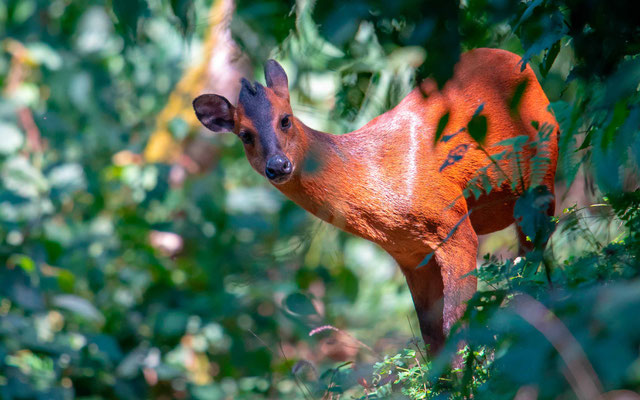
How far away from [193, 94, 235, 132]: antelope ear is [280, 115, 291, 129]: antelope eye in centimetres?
27

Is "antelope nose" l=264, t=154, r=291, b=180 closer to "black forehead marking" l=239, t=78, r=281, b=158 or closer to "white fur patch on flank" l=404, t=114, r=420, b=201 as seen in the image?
"black forehead marking" l=239, t=78, r=281, b=158

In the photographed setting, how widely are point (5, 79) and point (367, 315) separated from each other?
12.1 feet

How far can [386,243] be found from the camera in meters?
3.05

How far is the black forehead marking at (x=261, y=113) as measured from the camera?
116 inches

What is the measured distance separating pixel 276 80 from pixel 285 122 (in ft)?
0.83

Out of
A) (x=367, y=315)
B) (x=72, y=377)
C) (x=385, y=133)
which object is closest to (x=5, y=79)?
(x=72, y=377)

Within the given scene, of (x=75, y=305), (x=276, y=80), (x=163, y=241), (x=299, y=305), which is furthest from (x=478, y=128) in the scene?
(x=163, y=241)

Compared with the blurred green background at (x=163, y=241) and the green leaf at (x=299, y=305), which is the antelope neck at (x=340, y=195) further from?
the green leaf at (x=299, y=305)

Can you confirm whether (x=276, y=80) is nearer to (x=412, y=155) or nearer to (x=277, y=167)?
(x=277, y=167)

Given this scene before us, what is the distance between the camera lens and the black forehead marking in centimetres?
294

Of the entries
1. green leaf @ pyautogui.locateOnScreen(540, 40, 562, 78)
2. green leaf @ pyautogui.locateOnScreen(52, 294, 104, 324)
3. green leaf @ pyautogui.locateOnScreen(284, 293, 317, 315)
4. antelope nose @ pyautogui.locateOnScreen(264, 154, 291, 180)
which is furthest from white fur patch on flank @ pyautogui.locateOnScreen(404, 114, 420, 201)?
green leaf @ pyautogui.locateOnScreen(52, 294, 104, 324)

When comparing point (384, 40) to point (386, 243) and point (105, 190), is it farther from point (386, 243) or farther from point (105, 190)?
point (105, 190)

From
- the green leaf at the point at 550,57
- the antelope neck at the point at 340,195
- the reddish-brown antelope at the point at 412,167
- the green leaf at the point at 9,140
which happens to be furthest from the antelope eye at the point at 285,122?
the green leaf at the point at 9,140

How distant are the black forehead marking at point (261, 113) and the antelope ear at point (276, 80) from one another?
0.07m
